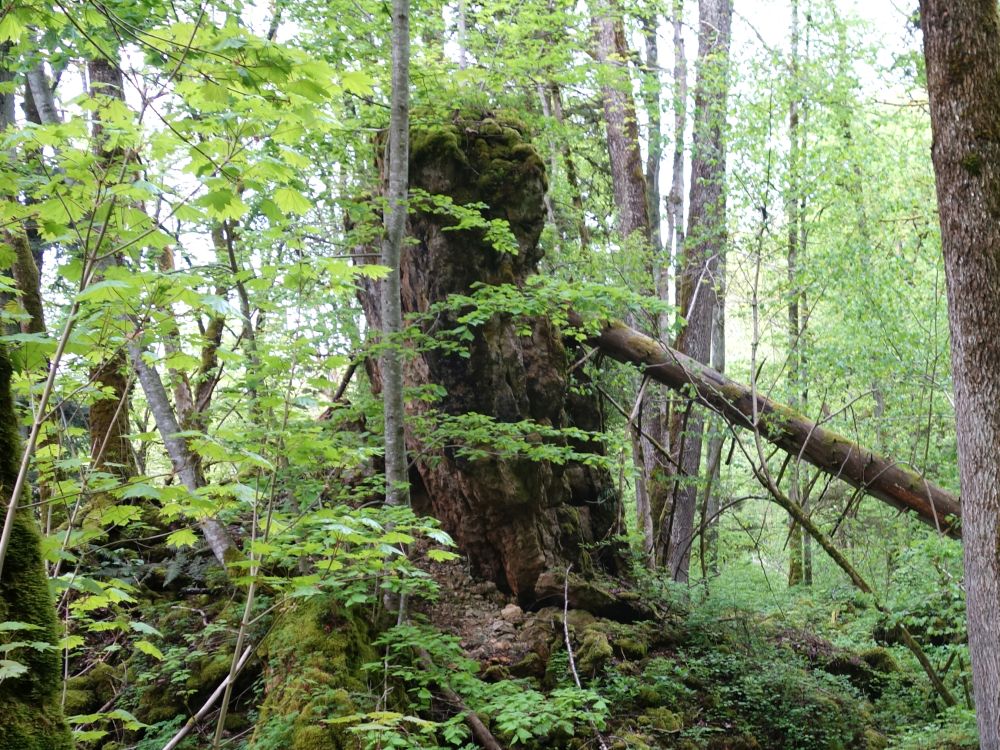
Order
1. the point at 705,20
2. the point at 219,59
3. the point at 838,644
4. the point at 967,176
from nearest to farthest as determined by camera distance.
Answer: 1. the point at 219,59
2. the point at 967,176
3. the point at 838,644
4. the point at 705,20

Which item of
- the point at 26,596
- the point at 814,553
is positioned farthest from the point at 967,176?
the point at 814,553

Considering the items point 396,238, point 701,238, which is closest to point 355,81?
point 396,238

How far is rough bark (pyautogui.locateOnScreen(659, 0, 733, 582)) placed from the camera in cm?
928

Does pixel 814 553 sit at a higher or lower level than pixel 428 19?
lower

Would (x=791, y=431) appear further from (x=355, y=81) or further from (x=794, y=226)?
(x=355, y=81)

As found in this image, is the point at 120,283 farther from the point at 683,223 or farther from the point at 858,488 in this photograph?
the point at 683,223

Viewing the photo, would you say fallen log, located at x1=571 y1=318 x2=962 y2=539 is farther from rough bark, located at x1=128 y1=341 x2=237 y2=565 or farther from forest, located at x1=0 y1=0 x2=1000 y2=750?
rough bark, located at x1=128 y1=341 x2=237 y2=565

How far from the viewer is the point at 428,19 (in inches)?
278

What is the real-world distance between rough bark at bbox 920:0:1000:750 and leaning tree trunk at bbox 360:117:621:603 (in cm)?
369

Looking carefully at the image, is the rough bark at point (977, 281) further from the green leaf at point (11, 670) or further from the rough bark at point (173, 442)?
the rough bark at point (173, 442)

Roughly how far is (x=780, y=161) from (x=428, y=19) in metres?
4.48

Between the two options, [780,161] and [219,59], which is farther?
[780,161]

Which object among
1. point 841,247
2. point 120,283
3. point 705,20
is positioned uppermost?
point 705,20

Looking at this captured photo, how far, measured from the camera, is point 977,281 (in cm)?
479
